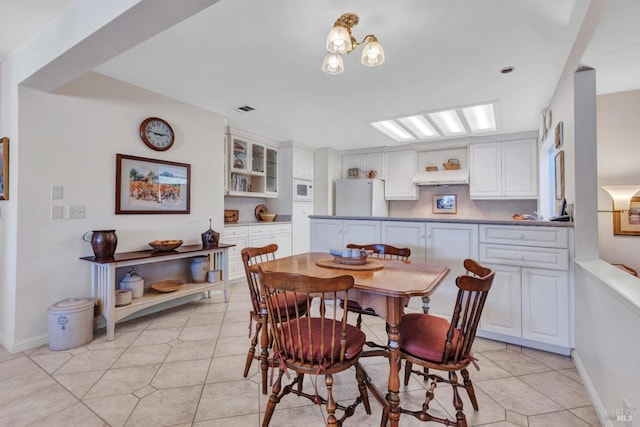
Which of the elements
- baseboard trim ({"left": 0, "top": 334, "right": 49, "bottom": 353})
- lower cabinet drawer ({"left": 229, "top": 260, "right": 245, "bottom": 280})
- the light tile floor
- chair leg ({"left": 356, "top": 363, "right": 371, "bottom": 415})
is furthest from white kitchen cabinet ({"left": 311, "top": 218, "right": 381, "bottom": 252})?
baseboard trim ({"left": 0, "top": 334, "right": 49, "bottom": 353})

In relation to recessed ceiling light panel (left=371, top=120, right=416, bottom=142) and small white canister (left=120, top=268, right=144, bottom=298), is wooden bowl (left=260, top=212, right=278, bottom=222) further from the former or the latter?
small white canister (left=120, top=268, right=144, bottom=298)

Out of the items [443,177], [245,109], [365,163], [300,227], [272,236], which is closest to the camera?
[245,109]

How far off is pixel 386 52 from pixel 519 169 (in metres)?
3.59

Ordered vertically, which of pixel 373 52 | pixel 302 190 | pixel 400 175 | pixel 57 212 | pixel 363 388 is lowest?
pixel 363 388

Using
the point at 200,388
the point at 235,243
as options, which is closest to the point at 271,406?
the point at 200,388

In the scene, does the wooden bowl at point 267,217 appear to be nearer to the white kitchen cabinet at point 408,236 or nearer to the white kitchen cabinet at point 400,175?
the white kitchen cabinet at point 400,175

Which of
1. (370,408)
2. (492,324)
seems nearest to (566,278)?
(492,324)

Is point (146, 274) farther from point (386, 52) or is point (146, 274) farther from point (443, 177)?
point (443, 177)

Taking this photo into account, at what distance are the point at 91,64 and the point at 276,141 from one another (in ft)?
11.6

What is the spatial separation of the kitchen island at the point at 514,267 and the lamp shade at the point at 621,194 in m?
0.87

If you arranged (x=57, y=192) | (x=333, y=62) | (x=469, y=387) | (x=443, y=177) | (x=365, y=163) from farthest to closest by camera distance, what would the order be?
(x=365, y=163)
(x=443, y=177)
(x=57, y=192)
(x=333, y=62)
(x=469, y=387)

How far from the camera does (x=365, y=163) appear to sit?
6297mm

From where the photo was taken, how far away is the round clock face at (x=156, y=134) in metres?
3.26

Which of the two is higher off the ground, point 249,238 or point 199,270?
point 249,238
